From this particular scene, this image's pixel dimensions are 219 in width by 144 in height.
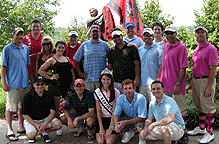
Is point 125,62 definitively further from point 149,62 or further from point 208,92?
point 208,92

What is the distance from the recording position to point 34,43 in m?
5.29

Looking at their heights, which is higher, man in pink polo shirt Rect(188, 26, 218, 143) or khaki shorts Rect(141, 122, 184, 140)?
man in pink polo shirt Rect(188, 26, 218, 143)

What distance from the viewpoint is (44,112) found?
4500mm

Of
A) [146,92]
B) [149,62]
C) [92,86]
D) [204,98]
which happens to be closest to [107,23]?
[92,86]

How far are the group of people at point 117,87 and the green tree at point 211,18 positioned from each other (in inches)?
150

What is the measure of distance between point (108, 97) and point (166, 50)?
1.42 meters

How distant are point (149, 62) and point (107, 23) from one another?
2846 millimetres

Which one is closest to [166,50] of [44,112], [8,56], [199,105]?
[199,105]

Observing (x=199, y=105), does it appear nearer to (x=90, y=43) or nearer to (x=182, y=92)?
(x=182, y=92)

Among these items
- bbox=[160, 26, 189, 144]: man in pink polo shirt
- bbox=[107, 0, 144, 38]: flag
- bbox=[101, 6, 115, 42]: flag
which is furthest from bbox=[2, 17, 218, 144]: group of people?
bbox=[107, 0, 144, 38]: flag

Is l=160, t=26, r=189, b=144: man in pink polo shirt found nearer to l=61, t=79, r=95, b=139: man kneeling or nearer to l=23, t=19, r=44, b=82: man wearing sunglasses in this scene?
l=61, t=79, r=95, b=139: man kneeling

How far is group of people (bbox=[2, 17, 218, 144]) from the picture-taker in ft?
13.1

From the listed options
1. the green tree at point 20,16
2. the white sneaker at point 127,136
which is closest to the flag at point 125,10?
the white sneaker at point 127,136

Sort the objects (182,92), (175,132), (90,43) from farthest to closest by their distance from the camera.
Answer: (90,43) < (182,92) < (175,132)
